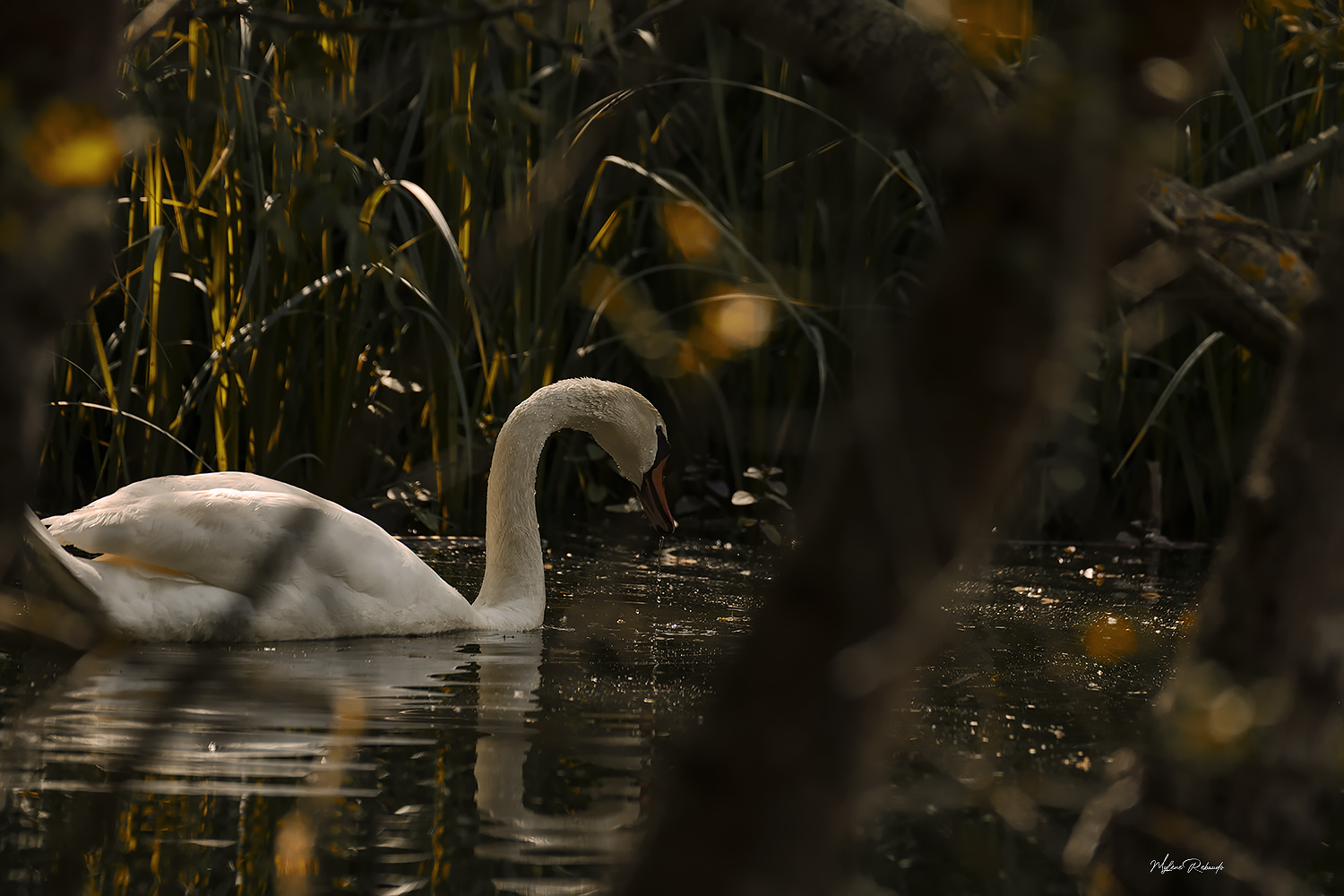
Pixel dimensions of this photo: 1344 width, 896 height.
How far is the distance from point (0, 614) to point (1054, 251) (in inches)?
41.8

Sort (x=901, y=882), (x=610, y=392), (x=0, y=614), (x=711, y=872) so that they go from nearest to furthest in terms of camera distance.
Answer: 1. (x=711, y=872)
2. (x=0, y=614)
3. (x=901, y=882)
4. (x=610, y=392)

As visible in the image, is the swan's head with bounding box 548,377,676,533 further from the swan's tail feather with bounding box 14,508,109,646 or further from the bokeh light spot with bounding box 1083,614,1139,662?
the bokeh light spot with bounding box 1083,614,1139,662

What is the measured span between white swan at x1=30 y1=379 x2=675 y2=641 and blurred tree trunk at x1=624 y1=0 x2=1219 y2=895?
3011 millimetres

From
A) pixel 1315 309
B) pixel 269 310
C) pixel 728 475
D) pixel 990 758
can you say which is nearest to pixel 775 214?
pixel 728 475

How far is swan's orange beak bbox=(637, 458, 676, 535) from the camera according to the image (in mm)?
5570

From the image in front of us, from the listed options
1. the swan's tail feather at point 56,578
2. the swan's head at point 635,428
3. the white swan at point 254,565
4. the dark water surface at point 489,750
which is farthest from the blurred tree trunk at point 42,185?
the swan's head at point 635,428

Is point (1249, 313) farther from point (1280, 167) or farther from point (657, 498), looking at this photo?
point (657, 498)

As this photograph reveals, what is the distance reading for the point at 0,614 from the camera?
146cm

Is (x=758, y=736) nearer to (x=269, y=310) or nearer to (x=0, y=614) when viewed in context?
(x=0, y=614)

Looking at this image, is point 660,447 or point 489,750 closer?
point 489,750

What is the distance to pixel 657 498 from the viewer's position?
5.60 metres

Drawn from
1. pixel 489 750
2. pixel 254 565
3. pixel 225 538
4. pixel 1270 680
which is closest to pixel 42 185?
pixel 1270 680

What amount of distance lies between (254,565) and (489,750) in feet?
4.07
